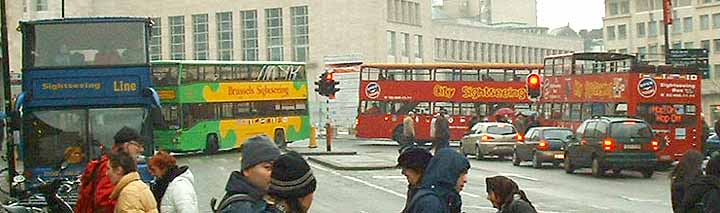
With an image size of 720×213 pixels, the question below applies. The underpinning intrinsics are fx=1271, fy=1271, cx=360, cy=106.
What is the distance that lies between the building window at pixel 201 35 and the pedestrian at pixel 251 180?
104 metres

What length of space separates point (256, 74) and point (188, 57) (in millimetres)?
62184

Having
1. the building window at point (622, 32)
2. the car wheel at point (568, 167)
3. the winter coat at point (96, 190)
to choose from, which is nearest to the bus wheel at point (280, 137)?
the car wheel at point (568, 167)

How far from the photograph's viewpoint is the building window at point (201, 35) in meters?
109

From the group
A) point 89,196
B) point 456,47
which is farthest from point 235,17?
point 89,196

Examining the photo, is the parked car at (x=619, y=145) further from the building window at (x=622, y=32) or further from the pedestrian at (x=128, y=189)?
the building window at (x=622, y=32)

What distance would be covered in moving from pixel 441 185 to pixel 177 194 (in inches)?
123

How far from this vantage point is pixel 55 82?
23500mm

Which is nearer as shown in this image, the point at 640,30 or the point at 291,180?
the point at 291,180

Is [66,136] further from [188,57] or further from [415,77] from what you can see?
[188,57]

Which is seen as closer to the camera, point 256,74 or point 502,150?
point 502,150

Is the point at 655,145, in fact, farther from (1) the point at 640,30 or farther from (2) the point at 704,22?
(1) the point at 640,30

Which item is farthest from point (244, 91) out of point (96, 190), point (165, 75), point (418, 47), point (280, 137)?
point (418, 47)

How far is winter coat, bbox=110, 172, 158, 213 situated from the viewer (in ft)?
30.2

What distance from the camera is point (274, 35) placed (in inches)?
4139
